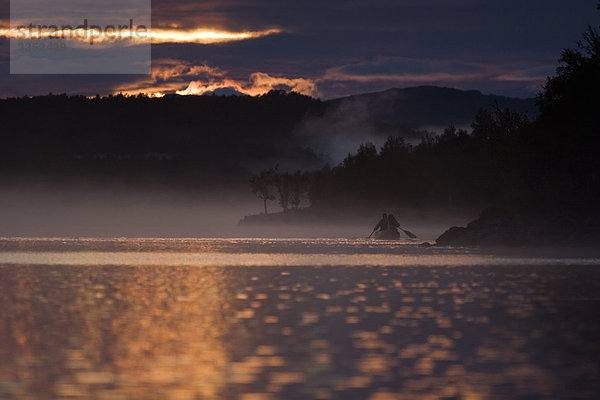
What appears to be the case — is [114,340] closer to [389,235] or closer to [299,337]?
[299,337]

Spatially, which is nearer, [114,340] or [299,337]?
[114,340]

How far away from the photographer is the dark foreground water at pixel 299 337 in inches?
706

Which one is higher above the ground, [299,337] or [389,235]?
[389,235]

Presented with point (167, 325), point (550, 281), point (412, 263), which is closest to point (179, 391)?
point (167, 325)

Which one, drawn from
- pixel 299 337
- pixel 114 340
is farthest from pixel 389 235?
pixel 114 340

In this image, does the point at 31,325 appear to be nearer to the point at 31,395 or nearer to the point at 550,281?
the point at 31,395

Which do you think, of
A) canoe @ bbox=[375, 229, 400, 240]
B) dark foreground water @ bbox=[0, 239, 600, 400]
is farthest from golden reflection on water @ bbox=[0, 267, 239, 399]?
canoe @ bbox=[375, 229, 400, 240]

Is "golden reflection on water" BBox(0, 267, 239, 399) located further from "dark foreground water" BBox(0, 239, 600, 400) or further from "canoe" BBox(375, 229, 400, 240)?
"canoe" BBox(375, 229, 400, 240)

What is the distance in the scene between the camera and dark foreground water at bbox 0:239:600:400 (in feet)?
58.9

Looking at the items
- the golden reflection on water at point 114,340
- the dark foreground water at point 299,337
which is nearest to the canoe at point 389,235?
the dark foreground water at point 299,337

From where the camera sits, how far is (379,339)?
78.8 feet

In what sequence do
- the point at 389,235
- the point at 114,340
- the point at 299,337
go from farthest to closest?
the point at 389,235 → the point at 299,337 → the point at 114,340

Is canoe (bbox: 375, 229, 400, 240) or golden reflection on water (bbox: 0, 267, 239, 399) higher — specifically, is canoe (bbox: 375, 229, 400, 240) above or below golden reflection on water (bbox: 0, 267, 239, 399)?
above

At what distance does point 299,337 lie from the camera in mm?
24438
